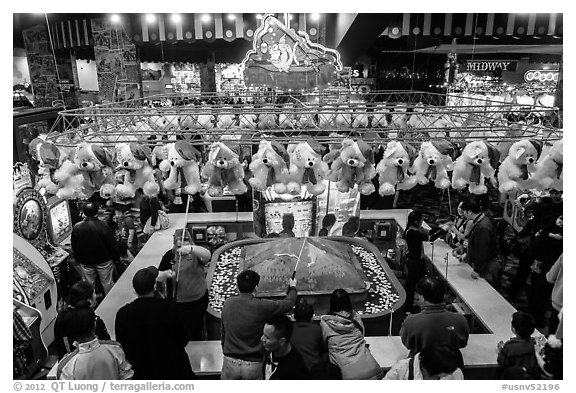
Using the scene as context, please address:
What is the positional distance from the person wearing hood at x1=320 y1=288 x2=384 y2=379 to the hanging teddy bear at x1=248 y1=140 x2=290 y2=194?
3.51ft

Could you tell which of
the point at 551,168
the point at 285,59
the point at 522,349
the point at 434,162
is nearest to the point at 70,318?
the point at 434,162

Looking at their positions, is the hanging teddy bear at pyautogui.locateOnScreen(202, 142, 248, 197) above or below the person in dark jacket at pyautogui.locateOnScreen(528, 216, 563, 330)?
above

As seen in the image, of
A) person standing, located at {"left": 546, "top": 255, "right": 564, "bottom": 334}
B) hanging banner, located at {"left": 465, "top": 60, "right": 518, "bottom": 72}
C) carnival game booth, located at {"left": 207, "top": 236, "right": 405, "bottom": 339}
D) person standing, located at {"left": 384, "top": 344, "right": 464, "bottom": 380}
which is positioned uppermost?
hanging banner, located at {"left": 465, "top": 60, "right": 518, "bottom": 72}

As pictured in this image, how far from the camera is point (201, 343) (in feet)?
12.8

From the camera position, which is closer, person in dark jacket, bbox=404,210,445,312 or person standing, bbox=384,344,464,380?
person standing, bbox=384,344,464,380

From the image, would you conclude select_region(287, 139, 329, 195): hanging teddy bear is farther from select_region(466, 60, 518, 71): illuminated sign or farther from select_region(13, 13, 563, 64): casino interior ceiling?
select_region(466, 60, 518, 71): illuminated sign

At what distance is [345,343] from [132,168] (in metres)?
2.16

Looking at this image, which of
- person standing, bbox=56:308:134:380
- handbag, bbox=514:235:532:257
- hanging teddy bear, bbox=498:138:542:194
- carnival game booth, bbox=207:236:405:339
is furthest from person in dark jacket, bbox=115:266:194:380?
handbag, bbox=514:235:532:257

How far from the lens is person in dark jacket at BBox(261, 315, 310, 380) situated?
275 cm

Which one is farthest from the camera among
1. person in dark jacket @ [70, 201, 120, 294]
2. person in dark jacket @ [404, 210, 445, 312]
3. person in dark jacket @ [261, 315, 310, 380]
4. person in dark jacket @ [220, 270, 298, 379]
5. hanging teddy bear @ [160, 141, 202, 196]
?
person in dark jacket @ [404, 210, 445, 312]

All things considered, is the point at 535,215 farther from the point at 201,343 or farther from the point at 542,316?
the point at 201,343

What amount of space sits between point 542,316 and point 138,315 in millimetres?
4374

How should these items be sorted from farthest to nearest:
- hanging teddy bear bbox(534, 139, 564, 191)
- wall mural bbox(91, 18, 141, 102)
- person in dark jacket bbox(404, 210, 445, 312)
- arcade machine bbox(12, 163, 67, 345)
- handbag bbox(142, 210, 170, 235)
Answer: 1. wall mural bbox(91, 18, 141, 102)
2. handbag bbox(142, 210, 170, 235)
3. person in dark jacket bbox(404, 210, 445, 312)
4. arcade machine bbox(12, 163, 67, 345)
5. hanging teddy bear bbox(534, 139, 564, 191)

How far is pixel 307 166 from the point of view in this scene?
3537 mm
